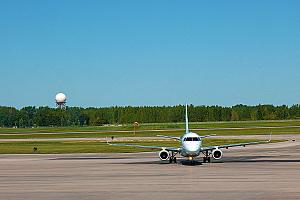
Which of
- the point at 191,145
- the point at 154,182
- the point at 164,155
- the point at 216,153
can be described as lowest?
the point at 154,182

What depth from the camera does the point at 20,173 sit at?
40594mm

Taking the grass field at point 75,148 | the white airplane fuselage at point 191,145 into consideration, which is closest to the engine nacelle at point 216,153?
the white airplane fuselage at point 191,145

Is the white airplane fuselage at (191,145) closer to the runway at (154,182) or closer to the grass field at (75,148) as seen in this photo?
the runway at (154,182)

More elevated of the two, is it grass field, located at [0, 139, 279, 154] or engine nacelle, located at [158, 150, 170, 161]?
engine nacelle, located at [158, 150, 170, 161]

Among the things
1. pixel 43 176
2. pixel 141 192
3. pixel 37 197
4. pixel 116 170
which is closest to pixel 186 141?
pixel 116 170

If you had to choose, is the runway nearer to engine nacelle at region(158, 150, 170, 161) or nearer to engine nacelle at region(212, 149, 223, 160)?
engine nacelle at region(158, 150, 170, 161)

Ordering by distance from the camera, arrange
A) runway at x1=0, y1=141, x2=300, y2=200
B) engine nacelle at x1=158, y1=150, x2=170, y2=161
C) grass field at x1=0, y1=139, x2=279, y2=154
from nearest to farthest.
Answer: runway at x1=0, y1=141, x2=300, y2=200 < engine nacelle at x1=158, y1=150, x2=170, y2=161 < grass field at x1=0, y1=139, x2=279, y2=154

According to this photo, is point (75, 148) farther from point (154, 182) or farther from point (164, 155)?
point (154, 182)

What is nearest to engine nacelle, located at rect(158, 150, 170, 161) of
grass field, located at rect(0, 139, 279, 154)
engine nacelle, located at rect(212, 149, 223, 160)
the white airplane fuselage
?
the white airplane fuselage

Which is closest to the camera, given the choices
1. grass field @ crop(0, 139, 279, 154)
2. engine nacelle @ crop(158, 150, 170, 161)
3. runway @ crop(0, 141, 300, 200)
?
runway @ crop(0, 141, 300, 200)

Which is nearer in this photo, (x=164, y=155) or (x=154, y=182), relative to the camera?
(x=154, y=182)

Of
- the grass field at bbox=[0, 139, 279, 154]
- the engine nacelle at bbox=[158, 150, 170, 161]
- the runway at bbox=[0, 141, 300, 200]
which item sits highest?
the engine nacelle at bbox=[158, 150, 170, 161]

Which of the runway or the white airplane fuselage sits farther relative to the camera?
the white airplane fuselage

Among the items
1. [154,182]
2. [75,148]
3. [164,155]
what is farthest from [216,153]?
[75,148]
